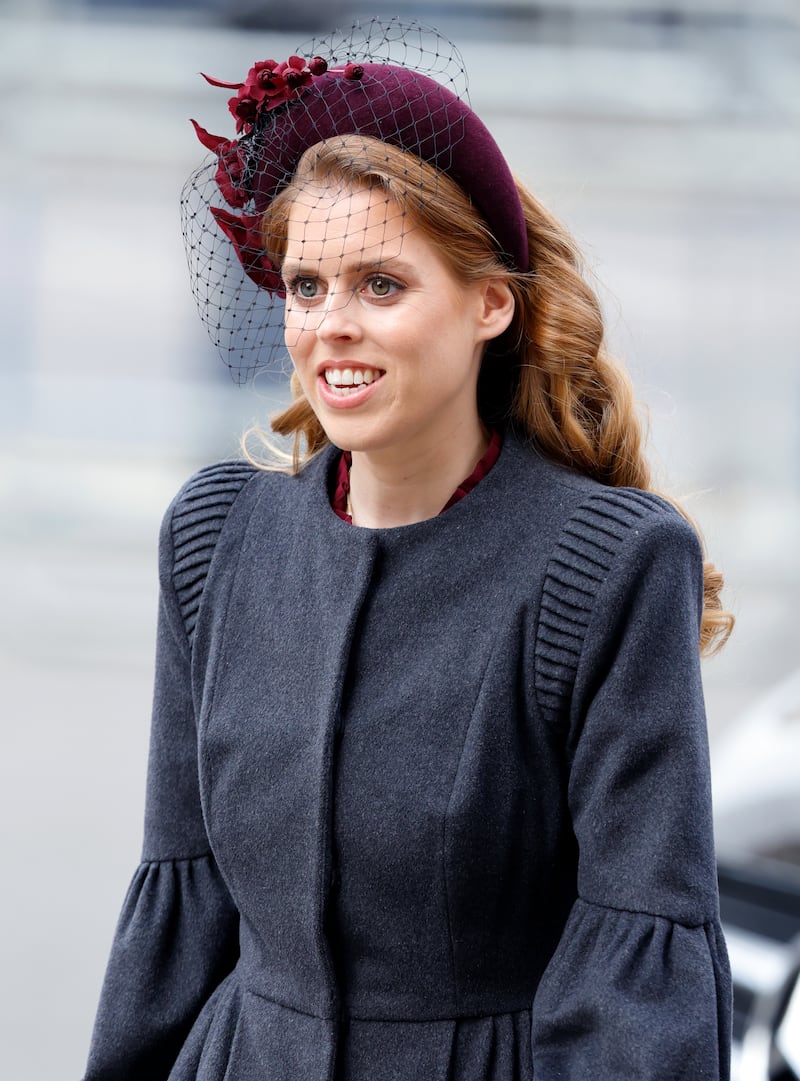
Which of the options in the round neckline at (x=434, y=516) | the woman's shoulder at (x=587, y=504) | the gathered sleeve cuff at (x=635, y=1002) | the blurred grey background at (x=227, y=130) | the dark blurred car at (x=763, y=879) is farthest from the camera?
the blurred grey background at (x=227, y=130)

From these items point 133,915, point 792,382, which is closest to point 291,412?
point 133,915

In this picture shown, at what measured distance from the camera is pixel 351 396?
61.6 inches

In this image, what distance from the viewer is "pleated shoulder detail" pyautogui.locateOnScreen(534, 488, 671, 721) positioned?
150 centimetres

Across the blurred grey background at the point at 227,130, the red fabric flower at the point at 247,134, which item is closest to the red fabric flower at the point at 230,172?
the red fabric flower at the point at 247,134

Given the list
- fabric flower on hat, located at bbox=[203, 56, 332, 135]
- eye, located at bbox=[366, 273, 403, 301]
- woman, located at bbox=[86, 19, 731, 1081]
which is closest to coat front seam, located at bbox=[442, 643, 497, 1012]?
woman, located at bbox=[86, 19, 731, 1081]

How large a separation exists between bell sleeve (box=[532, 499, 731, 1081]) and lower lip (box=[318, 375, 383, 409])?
0.88 ft

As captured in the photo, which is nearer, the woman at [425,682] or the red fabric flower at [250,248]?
the woman at [425,682]

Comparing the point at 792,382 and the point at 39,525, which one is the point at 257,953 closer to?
the point at 39,525

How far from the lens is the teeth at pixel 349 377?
61.7 inches

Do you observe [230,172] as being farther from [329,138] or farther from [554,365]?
[554,365]

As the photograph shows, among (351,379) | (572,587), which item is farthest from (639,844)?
(351,379)

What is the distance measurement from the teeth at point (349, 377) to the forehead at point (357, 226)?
0.36 feet

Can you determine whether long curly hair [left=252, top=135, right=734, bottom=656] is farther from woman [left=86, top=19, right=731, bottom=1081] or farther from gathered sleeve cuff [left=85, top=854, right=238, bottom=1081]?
gathered sleeve cuff [left=85, top=854, right=238, bottom=1081]

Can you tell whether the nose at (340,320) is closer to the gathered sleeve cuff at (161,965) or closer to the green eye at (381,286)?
the green eye at (381,286)
